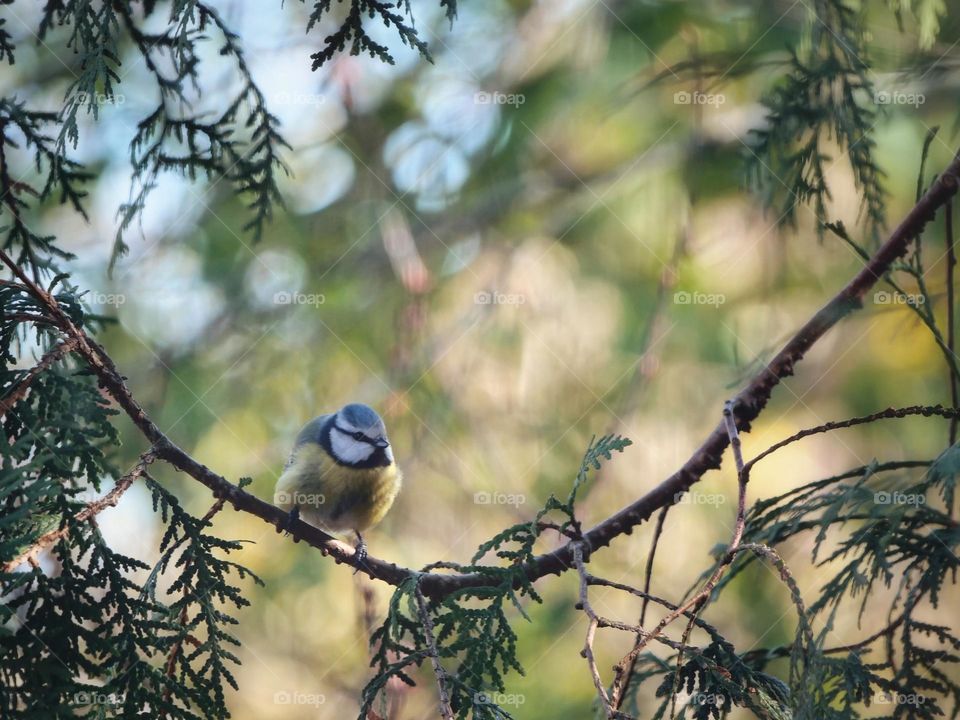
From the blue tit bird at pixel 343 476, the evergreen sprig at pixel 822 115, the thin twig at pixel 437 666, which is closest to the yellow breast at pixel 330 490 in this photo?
the blue tit bird at pixel 343 476

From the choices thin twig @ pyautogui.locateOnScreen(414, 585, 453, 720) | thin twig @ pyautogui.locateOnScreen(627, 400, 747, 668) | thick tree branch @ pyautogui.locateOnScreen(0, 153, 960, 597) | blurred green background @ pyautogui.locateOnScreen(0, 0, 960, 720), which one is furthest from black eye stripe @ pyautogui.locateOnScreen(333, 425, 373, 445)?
thin twig @ pyautogui.locateOnScreen(627, 400, 747, 668)

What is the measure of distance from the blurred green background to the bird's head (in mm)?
408

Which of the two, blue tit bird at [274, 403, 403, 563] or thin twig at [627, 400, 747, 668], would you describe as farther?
blue tit bird at [274, 403, 403, 563]

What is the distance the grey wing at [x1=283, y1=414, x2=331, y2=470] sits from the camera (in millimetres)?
2414

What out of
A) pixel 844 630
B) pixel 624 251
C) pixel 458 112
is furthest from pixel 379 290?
pixel 844 630

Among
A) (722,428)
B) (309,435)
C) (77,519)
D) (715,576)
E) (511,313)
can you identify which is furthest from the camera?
(511,313)

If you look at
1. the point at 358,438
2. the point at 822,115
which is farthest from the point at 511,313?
the point at 822,115

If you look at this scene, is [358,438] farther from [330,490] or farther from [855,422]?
[855,422]

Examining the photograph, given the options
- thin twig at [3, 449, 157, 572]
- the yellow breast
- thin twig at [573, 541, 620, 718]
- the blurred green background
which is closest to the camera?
thin twig at [573, 541, 620, 718]

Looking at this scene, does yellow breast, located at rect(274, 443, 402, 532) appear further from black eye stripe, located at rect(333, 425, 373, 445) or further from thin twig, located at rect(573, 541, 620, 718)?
thin twig, located at rect(573, 541, 620, 718)

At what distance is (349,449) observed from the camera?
92.2 inches

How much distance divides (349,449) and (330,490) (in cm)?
12

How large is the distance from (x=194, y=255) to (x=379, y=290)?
0.78 metres

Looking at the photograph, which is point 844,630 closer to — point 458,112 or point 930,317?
point 930,317
